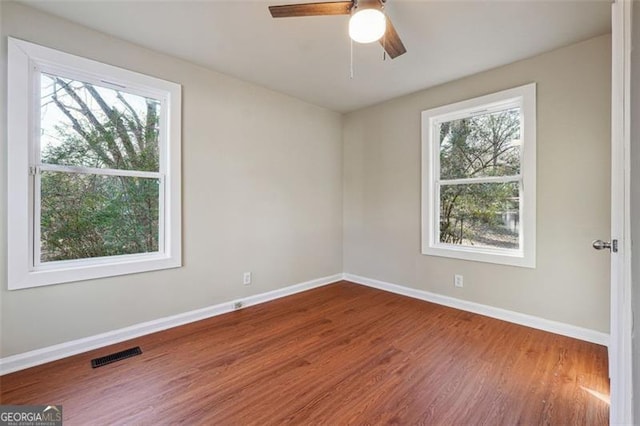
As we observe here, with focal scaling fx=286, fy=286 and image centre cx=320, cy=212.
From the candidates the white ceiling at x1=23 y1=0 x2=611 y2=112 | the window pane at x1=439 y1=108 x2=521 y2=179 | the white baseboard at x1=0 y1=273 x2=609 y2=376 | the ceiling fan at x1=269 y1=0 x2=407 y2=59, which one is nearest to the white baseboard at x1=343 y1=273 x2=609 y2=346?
the white baseboard at x1=0 y1=273 x2=609 y2=376

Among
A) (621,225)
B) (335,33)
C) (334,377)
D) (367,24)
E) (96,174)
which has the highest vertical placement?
(335,33)

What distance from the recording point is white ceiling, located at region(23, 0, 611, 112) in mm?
2006

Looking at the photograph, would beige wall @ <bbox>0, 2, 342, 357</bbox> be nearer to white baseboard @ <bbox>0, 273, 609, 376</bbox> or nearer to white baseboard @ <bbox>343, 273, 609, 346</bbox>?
white baseboard @ <bbox>0, 273, 609, 376</bbox>

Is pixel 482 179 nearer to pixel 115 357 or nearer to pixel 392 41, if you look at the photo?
pixel 392 41

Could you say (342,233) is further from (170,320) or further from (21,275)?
(21,275)

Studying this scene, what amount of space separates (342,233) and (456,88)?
2.37 meters

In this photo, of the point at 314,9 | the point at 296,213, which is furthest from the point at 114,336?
the point at 314,9

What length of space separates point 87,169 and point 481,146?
3.69m

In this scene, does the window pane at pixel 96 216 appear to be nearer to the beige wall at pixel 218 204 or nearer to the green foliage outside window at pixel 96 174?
the green foliage outside window at pixel 96 174

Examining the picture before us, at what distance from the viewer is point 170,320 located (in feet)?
8.76

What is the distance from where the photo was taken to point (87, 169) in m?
2.29

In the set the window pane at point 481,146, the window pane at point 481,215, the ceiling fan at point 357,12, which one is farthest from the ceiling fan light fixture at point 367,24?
the window pane at point 481,215

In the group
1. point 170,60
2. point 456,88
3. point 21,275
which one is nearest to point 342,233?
point 456,88

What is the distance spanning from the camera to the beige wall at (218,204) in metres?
2.07
